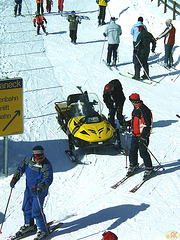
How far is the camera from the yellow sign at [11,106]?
386 inches

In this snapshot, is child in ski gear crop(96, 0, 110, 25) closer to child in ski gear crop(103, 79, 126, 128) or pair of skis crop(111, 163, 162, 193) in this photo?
child in ski gear crop(103, 79, 126, 128)

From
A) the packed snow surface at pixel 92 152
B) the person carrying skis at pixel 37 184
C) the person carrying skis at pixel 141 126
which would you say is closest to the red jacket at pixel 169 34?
the packed snow surface at pixel 92 152

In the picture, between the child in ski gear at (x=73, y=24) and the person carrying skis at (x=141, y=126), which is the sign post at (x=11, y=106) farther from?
the child in ski gear at (x=73, y=24)

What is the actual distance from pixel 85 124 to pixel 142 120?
2.35m

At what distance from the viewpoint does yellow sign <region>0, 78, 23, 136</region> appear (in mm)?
9797

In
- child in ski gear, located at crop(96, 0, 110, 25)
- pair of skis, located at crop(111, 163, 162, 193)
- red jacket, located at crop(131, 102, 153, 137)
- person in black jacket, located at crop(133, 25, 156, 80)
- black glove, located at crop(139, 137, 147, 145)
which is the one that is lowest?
pair of skis, located at crop(111, 163, 162, 193)

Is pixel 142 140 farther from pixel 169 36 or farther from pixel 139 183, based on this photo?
pixel 169 36

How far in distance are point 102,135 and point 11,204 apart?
115 inches

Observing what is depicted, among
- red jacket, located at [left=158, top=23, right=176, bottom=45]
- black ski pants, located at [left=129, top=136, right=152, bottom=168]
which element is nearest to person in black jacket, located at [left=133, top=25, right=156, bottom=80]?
red jacket, located at [left=158, top=23, right=176, bottom=45]

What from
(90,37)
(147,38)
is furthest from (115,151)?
(90,37)

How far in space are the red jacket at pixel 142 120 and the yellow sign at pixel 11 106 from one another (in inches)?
108

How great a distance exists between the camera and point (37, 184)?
740cm

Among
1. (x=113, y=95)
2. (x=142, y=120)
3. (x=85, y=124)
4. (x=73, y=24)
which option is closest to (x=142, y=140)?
(x=142, y=120)

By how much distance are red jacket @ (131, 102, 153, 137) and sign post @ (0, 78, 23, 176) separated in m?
2.73
